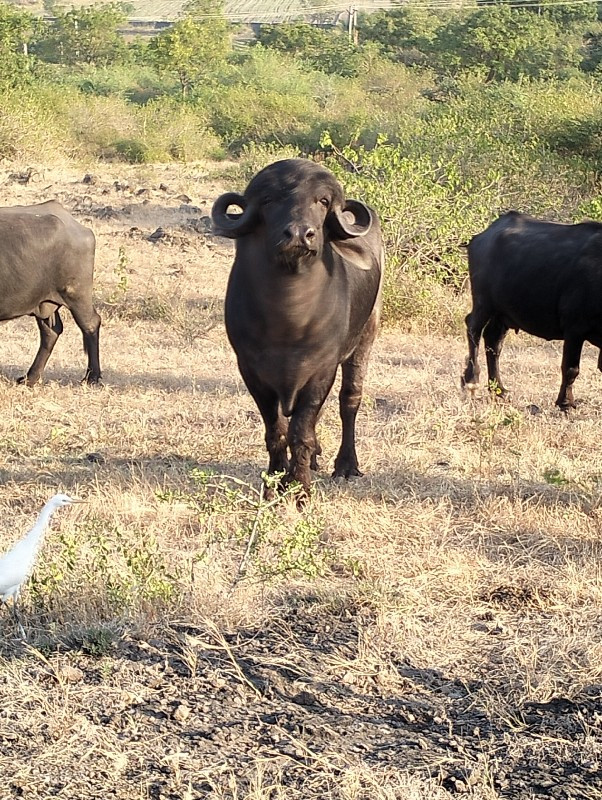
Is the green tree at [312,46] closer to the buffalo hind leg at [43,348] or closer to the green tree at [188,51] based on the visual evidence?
the green tree at [188,51]

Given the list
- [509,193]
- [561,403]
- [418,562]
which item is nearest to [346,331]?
[418,562]

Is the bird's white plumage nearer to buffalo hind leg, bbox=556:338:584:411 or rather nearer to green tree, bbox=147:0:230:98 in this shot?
buffalo hind leg, bbox=556:338:584:411

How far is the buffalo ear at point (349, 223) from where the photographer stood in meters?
5.02

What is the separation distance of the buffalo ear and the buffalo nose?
38 cm

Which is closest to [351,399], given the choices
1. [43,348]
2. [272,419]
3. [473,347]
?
[272,419]

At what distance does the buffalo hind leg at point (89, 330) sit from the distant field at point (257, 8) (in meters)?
87.8

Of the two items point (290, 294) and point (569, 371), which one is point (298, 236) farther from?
point (569, 371)

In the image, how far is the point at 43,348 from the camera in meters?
7.74

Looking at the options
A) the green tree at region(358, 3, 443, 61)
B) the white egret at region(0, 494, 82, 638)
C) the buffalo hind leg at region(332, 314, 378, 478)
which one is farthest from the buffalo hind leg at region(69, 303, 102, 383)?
the green tree at region(358, 3, 443, 61)

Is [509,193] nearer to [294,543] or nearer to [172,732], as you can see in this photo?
[294,543]

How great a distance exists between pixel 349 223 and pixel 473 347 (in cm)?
295

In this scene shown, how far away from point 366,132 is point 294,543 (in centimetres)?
1840

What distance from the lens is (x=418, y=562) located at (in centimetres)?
433

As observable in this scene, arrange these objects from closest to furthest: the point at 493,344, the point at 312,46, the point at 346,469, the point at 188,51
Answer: the point at 346,469 → the point at 493,344 → the point at 188,51 → the point at 312,46
